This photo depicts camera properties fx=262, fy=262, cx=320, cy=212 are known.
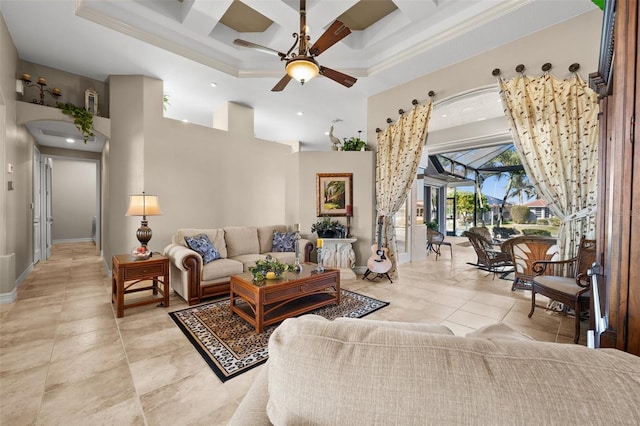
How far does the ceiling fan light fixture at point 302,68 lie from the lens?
2.52 m

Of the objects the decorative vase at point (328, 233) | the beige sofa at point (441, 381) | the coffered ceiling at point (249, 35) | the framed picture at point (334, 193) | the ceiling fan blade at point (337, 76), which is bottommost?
the decorative vase at point (328, 233)

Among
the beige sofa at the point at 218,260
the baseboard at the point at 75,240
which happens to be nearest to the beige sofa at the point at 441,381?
the beige sofa at the point at 218,260

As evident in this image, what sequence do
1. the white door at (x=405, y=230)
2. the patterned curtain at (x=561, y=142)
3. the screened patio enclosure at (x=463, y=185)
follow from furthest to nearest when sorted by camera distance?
the screened patio enclosure at (x=463, y=185) < the white door at (x=405, y=230) < the patterned curtain at (x=561, y=142)

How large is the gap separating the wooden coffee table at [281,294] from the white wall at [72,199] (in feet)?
26.7

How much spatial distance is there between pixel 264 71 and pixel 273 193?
104 inches

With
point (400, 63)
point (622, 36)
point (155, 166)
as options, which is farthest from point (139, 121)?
point (622, 36)

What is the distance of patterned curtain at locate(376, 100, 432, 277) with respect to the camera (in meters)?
4.24

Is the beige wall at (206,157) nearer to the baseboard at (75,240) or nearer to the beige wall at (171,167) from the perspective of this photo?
the beige wall at (171,167)

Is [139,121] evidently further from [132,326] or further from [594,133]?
[594,133]

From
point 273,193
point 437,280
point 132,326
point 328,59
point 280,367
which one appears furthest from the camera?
point 273,193

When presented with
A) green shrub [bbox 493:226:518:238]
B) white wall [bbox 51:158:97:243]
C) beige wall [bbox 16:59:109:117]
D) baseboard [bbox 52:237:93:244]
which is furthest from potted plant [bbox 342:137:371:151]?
baseboard [bbox 52:237:93:244]

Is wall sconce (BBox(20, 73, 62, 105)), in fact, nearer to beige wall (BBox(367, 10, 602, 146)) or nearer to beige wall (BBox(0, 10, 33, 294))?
beige wall (BBox(0, 10, 33, 294))

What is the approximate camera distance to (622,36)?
919mm

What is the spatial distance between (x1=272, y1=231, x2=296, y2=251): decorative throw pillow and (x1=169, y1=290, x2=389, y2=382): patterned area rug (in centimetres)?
140
